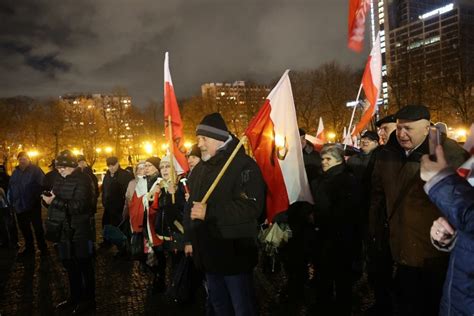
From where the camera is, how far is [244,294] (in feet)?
11.2

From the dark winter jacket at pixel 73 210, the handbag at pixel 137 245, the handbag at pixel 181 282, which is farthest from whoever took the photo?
the handbag at pixel 137 245

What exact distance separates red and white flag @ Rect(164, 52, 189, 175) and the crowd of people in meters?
0.25

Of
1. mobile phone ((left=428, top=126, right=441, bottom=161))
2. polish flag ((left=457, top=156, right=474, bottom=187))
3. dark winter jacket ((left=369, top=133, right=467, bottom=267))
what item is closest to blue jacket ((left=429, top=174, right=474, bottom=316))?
mobile phone ((left=428, top=126, right=441, bottom=161))

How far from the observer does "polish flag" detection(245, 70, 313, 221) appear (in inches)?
166

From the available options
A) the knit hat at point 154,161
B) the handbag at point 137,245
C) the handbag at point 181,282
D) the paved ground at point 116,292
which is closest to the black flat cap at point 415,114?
the paved ground at point 116,292

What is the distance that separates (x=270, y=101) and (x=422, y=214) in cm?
186

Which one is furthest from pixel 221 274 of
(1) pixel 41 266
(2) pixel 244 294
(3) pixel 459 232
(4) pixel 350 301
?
(1) pixel 41 266

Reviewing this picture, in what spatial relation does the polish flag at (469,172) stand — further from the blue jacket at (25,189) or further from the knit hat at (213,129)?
the blue jacket at (25,189)

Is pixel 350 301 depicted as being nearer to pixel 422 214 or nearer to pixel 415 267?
pixel 415 267

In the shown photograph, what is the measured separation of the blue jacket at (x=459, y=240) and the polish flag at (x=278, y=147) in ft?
6.33

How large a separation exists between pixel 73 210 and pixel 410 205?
378 centimetres

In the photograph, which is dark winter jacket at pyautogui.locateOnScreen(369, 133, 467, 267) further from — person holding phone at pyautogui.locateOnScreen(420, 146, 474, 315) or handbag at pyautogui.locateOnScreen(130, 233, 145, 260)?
handbag at pyautogui.locateOnScreen(130, 233, 145, 260)

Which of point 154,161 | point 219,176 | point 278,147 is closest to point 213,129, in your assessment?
point 219,176

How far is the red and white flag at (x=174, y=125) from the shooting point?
17.8 feet
